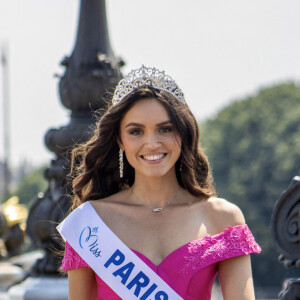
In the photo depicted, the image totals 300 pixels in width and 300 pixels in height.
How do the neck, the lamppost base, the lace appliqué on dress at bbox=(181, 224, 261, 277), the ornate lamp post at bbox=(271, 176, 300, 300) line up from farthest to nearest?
1. the lamppost base
2. the ornate lamp post at bbox=(271, 176, 300, 300)
3. the neck
4. the lace appliqué on dress at bbox=(181, 224, 261, 277)

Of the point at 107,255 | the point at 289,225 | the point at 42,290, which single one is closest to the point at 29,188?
→ the point at 42,290

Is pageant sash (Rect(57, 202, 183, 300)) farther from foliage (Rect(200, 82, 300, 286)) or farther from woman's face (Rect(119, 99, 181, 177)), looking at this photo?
foliage (Rect(200, 82, 300, 286))

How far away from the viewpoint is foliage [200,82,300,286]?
116ft

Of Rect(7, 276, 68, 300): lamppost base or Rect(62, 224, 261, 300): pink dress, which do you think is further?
Rect(7, 276, 68, 300): lamppost base

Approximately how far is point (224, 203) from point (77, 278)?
636 mm

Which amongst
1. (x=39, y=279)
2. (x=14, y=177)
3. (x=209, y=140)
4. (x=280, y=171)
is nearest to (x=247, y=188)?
(x=280, y=171)

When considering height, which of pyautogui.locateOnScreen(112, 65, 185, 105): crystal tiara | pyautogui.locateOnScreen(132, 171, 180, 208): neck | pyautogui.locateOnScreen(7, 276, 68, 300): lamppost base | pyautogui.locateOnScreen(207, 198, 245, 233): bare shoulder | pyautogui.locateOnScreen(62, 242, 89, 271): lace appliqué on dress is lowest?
pyautogui.locateOnScreen(7, 276, 68, 300): lamppost base

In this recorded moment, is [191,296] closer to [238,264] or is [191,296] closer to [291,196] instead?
[238,264]

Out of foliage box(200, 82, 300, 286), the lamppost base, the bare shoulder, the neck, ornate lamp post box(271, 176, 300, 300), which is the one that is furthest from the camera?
foliage box(200, 82, 300, 286)

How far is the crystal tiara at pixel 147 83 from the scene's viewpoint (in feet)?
11.7

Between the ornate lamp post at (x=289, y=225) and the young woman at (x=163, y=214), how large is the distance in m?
0.50

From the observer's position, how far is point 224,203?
3.45 metres

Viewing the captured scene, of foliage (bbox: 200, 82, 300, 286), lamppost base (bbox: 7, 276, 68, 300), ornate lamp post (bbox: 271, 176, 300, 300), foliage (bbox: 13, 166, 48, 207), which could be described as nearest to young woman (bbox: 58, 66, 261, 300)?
ornate lamp post (bbox: 271, 176, 300, 300)

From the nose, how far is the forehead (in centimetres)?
6
